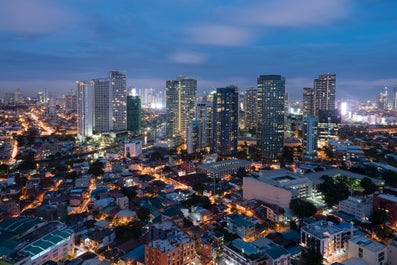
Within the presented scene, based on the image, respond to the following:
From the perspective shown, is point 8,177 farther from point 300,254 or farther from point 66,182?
point 300,254

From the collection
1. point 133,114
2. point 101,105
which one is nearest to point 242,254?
point 101,105

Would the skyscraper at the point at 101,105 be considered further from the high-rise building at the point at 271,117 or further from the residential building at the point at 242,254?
the residential building at the point at 242,254

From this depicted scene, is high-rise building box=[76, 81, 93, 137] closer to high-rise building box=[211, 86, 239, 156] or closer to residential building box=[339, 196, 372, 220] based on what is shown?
high-rise building box=[211, 86, 239, 156]

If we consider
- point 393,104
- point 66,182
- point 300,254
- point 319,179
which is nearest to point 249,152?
point 319,179

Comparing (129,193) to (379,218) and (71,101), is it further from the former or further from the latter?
(71,101)

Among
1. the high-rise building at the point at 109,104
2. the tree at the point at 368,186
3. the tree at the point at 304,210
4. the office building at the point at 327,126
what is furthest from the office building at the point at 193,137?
the tree at the point at 304,210

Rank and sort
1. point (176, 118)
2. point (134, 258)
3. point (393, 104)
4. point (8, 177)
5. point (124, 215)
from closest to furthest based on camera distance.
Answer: point (134, 258)
point (124, 215)
point (8, 177)
point (176, 118)
point (393, 104)
